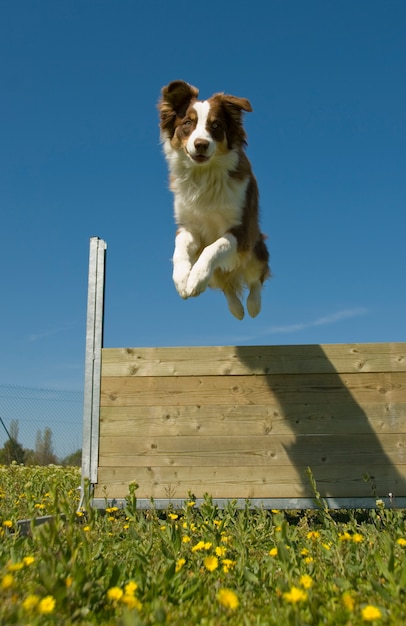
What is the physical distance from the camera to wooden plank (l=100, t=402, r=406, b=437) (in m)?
4.35

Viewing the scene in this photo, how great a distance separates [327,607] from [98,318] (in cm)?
328

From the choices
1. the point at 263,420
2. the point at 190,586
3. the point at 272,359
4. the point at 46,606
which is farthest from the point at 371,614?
the point at 272,359

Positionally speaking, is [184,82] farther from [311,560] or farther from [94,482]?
[311,560]

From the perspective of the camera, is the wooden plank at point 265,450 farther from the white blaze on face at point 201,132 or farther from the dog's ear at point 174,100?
the dog's ear at point 174,100

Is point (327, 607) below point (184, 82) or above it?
below

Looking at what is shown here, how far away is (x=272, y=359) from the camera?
177 inches

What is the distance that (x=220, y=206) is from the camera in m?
4.70

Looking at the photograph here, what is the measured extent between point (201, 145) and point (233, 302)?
1498 mm

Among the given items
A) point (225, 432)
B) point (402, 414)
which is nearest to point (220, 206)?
point (225, 432)

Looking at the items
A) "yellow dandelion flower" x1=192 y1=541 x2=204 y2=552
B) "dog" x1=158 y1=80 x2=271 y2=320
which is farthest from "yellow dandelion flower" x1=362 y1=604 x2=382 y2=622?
"dog" x1=158 y1=80 x2=271 y2=320

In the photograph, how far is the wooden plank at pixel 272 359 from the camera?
4434mm

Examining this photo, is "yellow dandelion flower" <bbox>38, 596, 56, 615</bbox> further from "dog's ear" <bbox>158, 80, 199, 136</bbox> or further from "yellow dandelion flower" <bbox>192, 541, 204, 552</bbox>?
"dog's ear" <bbox>158, 80, 199, 136</bbox>

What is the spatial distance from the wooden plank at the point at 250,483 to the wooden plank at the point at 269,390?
0.49m

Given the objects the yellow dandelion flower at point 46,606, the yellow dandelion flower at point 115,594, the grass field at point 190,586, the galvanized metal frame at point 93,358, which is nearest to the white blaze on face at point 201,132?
the galvanized metal frame at point 93,358
